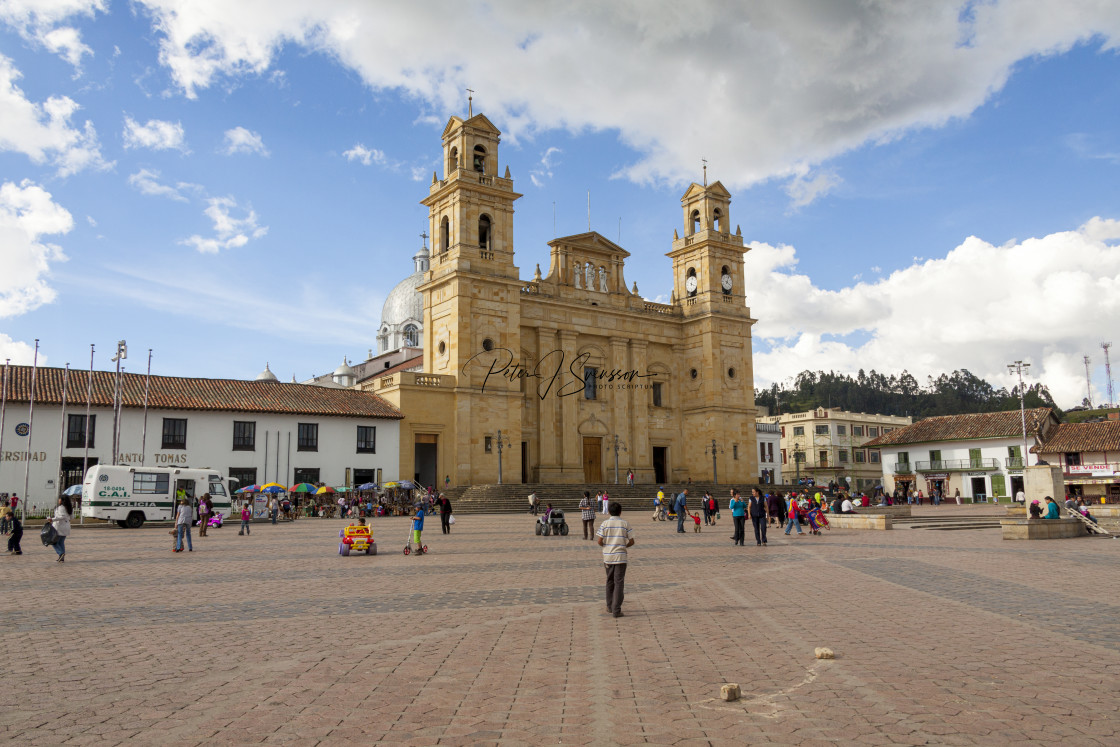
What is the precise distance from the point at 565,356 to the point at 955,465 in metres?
30.6

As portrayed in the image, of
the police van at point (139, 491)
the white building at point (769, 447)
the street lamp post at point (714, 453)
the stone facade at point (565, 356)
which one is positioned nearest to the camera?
the police van at point (139, 491)

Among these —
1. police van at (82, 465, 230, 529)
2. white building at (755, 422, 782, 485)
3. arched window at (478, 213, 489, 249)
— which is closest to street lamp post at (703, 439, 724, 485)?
arched window at (478, 213, 489, 249)

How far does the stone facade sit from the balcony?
1527 cm

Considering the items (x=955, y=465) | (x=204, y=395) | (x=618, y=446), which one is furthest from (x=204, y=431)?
(x=955, y=465)

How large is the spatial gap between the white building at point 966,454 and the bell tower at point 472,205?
34.2 meters

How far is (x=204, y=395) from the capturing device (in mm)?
39719

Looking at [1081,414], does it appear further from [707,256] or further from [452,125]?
[452,125]

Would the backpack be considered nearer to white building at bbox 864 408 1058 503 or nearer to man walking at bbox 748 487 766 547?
man walking at bbox 748 487 766 547

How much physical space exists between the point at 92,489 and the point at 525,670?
1064 inches

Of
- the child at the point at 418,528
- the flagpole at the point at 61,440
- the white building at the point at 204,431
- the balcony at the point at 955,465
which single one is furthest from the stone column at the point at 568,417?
the child at the point at 418,528

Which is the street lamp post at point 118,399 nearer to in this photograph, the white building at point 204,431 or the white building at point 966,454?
the white building at point 204,431

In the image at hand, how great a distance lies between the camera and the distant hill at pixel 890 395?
116375mm

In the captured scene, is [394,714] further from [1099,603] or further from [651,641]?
[1099,603]

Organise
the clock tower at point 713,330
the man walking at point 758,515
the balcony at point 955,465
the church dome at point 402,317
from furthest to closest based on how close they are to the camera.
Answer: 1. the church dome at point 402,317
2. the balcony at point 955,465
3. the clock tower at point 713,330
4. the man walking at point 758,515
